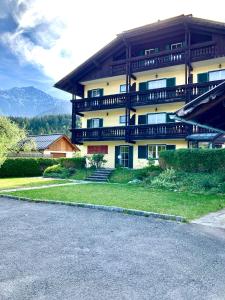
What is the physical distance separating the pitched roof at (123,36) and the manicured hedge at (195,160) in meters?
10.7

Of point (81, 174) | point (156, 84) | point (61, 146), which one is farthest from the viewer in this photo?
point (61, 146)

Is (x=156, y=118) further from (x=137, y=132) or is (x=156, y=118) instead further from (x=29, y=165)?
(x=29, y=165)

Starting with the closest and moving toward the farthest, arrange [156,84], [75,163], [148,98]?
1. [148,98]
2. [156,84]
3. [75,163]

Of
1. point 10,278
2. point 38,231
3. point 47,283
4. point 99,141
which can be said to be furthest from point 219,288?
point 99,141

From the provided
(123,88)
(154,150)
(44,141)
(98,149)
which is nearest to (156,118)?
(154,150)

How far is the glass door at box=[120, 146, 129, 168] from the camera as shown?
29641 millimetres

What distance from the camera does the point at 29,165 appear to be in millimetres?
32000

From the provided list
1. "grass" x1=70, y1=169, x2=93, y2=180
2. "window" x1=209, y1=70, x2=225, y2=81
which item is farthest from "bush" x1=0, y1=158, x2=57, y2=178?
"window" x1=209, y1=70, x2=225, y2=81

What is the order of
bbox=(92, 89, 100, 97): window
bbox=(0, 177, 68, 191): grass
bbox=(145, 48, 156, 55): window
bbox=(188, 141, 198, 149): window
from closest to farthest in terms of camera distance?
bbox=(0, 177, 68, 191): grass
bbox=(188, 141, 198, 149): window
bbox=(145, 48, 156, 55): window
bbox=(92, 89, 100, 97): window

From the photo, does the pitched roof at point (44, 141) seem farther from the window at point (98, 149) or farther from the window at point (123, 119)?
the window at point (123, 119)

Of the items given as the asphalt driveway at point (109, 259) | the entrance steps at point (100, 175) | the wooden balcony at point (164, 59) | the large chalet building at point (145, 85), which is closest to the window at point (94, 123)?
the large chalet building at point (145, 85)

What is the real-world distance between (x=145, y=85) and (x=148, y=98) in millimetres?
2308

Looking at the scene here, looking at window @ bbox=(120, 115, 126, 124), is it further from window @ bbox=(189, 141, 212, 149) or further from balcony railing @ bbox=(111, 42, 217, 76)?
window @ bbox=(189, 141, 212, 149)

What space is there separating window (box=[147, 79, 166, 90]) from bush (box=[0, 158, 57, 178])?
14003 millimetres
